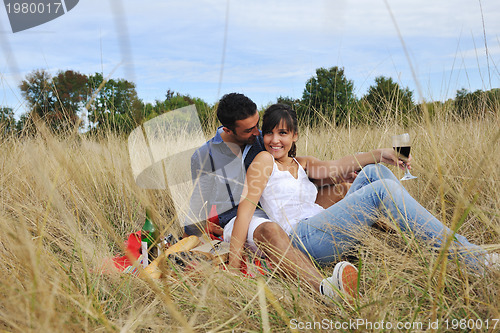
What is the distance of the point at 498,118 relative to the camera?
10.6 feet

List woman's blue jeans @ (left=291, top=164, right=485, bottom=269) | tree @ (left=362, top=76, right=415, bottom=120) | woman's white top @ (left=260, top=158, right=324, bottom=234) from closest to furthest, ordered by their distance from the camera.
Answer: woman's blue jeans @ (left=291, top=164, right=485, bottom=269) → woman's white top @ (left=260, top=158, right=324, bottom=234) → tree @ (left=362, top=76, right=415, bottom=120)

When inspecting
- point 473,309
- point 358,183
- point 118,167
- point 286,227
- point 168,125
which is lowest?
point 473,309

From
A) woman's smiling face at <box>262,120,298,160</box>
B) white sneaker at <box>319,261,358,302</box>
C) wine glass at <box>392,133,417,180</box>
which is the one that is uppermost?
woman's smiling face at <box>262,120,298,160</box>

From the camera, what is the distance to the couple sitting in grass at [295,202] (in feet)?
5.97

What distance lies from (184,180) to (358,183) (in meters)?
2.36

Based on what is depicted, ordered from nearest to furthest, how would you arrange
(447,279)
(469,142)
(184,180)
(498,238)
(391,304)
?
(391,304)
(447,279)
(498,238)
(469,142)
(184,180)

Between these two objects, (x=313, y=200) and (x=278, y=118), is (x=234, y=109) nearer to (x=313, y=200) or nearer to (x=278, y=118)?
(x=278, y=118)

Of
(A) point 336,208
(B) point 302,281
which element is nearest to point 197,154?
(A) point 336,208

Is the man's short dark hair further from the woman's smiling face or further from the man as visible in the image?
the woman's smiling face

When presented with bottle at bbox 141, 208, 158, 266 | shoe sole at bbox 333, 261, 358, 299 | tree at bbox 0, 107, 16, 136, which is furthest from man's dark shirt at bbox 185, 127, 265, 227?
tree at bbox 0, 107, 16, 136

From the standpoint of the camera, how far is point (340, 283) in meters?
1.60

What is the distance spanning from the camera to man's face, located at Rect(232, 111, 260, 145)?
2.90 meters

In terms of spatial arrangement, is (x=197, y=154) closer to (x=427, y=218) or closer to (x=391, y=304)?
(x=427, y=218)

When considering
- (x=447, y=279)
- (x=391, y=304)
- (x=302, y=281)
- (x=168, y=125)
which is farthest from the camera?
(x=168, y=125)
